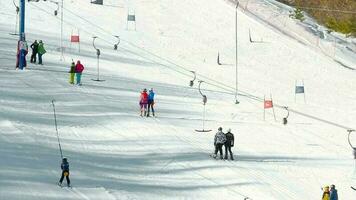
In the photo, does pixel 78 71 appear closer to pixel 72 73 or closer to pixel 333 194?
pixel 72 73

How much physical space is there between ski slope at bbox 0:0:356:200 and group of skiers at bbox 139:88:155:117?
0.31 metres

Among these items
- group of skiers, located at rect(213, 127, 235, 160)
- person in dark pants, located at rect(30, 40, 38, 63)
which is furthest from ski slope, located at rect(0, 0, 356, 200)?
person in dark pants, located at rect(30, 40, 38, 63)

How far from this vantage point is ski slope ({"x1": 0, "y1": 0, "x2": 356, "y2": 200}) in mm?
24406

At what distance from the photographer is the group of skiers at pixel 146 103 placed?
3162 centimetres

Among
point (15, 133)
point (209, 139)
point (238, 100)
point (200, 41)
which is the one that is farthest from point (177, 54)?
point (15, 133)

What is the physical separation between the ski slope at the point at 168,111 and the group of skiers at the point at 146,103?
1.01 ft

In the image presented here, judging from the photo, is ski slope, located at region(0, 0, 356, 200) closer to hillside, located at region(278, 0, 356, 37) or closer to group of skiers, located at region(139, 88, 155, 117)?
group of skiers, located at region(139, 88, 155, 117)

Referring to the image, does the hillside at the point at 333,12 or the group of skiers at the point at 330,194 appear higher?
the hillside at the point at 333,12

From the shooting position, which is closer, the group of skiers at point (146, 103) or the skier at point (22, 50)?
the group of skiers at point (146, 103)

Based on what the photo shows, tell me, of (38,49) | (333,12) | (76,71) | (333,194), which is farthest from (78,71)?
(333,12)

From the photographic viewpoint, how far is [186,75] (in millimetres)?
43156

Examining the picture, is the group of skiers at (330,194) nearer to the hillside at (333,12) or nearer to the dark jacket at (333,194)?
the dark jacket at (333,194)

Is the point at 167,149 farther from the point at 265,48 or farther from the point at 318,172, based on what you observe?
the point at 265,48

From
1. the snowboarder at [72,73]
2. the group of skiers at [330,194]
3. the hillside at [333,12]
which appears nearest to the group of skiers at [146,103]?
the snowboarder at [72,73]
